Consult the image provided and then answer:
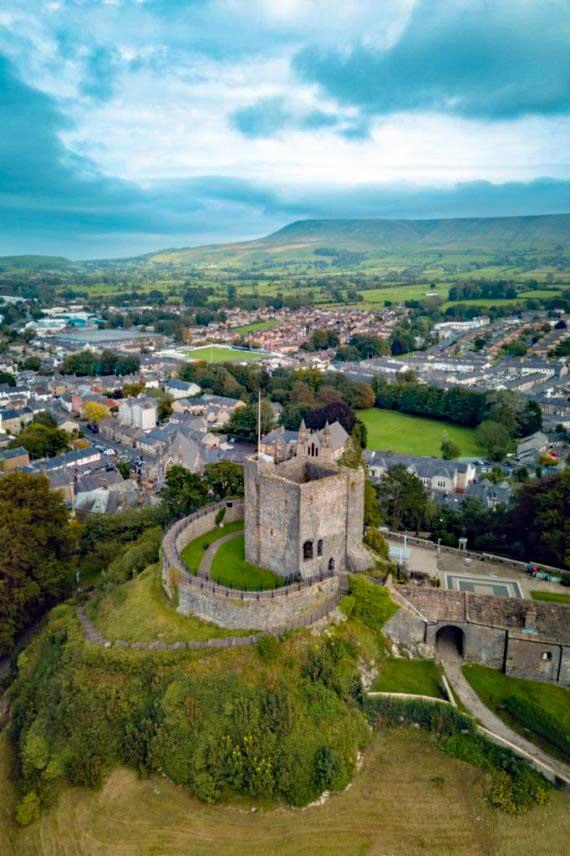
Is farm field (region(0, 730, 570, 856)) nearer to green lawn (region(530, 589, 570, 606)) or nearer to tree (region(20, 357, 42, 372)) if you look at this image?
green lawn (region(530, 589, 570, 606))

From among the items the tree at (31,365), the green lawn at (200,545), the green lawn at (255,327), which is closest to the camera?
the green lawn at (200,545)

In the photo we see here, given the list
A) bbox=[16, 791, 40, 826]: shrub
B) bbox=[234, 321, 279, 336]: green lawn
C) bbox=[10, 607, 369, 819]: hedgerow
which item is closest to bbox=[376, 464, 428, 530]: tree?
bbox=[10, 607, 369, 819]: hedgerow

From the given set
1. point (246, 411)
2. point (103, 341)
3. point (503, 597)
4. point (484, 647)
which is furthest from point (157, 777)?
point (103, 341)

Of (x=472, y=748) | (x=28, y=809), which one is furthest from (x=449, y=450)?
(x=28, y=809)

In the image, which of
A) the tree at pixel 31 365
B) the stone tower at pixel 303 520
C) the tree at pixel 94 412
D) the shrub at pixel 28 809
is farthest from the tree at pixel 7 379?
the shrub at pixel 28 809

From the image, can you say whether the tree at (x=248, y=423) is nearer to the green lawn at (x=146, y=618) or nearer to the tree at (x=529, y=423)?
the tree at (x=529, y=423)
